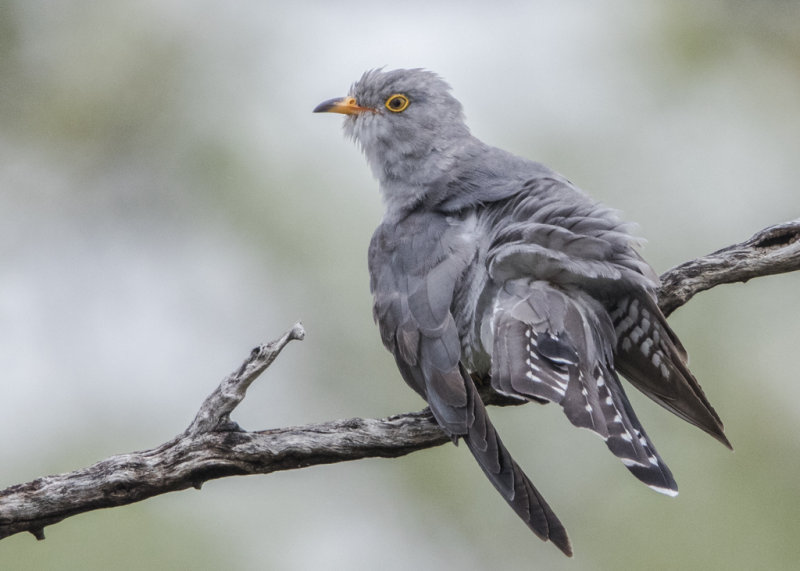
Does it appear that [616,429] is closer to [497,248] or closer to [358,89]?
[497,248]

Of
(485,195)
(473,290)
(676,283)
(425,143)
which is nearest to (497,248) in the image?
(473,290)

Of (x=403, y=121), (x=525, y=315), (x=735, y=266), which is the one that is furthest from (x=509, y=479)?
(x=403, y=121)

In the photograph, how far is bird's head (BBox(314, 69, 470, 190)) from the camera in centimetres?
517

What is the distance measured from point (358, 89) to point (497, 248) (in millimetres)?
2104

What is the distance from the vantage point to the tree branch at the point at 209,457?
3404 mm

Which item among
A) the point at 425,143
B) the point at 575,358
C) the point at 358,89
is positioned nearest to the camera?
the point at 575,358

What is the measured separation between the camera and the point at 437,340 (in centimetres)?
396

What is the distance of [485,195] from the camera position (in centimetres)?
443

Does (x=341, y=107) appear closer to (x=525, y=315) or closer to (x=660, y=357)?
(x=525, y=315)

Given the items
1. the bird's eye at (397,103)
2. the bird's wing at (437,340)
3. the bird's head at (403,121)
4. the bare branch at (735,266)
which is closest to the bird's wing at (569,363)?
the bird's wing at (437,340)

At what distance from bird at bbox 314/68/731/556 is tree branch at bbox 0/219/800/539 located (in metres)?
0.44

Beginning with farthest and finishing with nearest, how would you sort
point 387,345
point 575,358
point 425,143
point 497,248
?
1. point 425,143
2. point 387,345
3. point 497,248
4. point 575,358

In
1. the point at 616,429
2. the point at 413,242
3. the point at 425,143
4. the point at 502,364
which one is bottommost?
the point at 616,429

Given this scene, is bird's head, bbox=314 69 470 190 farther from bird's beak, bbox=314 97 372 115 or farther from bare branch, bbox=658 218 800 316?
bare branch, bbox=658 218 800 316
